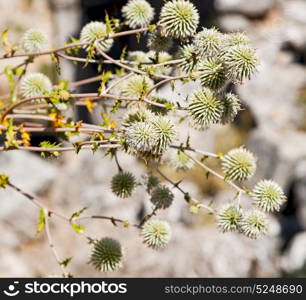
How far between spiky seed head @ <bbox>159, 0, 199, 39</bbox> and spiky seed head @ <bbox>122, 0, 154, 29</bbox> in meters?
0.19

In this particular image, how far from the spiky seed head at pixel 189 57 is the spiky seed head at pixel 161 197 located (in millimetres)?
355

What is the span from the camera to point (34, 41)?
1880 millimetres

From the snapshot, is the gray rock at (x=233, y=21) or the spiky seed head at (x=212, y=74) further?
the gray rock at (x=233, y=21)

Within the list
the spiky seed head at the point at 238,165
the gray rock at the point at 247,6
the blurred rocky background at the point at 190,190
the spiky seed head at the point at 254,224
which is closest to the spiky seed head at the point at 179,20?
the spiky seed head at the point at 238,165

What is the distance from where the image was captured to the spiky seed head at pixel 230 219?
5.06ft

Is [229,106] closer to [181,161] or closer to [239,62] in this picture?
[239,62]

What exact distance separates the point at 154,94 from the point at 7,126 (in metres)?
0.44

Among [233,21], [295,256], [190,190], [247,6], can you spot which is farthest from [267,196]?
[247,6]

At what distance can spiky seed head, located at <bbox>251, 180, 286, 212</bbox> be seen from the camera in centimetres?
160

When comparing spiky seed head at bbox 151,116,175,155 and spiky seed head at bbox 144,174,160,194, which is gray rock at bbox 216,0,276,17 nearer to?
spiky seed head at bbox 144,174,160,194

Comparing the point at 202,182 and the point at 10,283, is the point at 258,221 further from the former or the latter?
the point at 202,182

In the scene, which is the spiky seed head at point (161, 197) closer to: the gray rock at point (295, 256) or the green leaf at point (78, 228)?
the green leaf at point (78, 228)

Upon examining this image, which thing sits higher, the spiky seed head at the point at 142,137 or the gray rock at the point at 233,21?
the gray rock at the point at 233,21

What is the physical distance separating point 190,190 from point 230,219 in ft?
13.6
